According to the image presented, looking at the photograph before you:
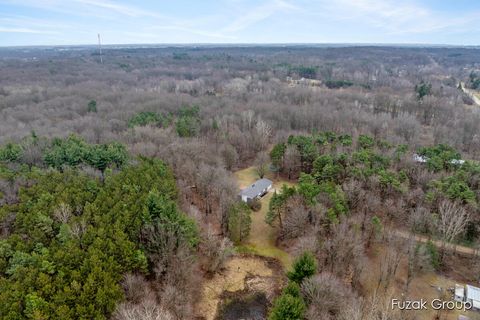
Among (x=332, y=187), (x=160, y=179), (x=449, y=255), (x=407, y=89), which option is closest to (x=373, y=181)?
(x=332, y=187)

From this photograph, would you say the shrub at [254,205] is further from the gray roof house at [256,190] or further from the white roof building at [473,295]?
the white roof building at [473,295]

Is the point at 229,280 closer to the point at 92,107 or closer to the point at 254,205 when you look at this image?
the point at 254,205

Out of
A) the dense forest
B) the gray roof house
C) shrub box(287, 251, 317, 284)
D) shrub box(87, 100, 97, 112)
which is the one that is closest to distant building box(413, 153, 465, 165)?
the dense forest

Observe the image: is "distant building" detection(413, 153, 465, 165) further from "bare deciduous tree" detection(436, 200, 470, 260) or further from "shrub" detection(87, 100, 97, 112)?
"shrub" detection(87, 100, 97, 112)

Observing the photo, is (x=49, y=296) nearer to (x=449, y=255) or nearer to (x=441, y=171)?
(x=449, y=255)

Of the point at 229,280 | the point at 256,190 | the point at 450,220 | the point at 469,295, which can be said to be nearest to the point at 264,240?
the point at 229,280
